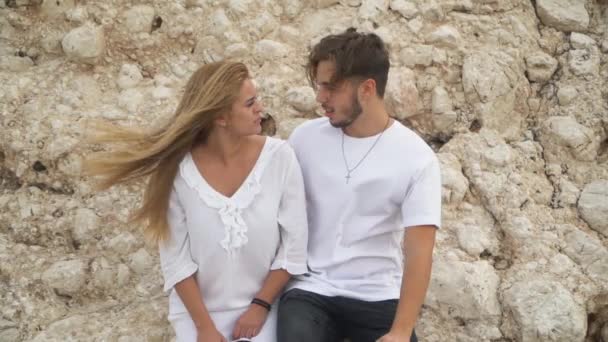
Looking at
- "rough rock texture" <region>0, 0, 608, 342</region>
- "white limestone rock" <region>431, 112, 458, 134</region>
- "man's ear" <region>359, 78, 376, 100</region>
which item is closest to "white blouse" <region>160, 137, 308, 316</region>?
"man's ear" <region>359, 78, 376, 100</region>

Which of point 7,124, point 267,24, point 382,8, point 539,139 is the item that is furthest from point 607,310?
point 7,124

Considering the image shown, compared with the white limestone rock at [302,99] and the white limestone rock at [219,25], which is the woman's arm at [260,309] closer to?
the white limestone rock at [302,99]

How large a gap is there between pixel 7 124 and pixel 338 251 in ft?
7.03

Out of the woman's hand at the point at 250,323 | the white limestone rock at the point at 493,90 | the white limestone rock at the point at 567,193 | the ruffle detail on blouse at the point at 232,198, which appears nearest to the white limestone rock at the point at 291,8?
the white limestone rock at the point at 493,90


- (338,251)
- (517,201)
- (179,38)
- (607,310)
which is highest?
(179,38)

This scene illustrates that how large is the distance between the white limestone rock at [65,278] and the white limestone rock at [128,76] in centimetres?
117

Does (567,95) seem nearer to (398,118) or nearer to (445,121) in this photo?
(445,121)

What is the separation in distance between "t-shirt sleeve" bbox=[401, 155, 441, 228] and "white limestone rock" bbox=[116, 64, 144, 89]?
2.01m

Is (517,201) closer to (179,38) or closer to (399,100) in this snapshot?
(399,100)

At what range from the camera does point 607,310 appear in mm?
A: 3492

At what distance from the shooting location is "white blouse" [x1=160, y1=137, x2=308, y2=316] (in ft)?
9.39

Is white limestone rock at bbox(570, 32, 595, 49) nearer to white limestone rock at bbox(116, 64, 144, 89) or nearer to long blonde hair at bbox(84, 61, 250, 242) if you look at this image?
long blonde hair at bbox(84, 61, 250, 242)

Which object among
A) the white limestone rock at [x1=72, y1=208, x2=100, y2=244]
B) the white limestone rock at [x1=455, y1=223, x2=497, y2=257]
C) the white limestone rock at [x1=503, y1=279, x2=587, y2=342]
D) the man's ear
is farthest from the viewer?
the white limestone rock at [x1=72, y1=208, x2=100, y2=244]

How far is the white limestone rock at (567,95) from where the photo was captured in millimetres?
3988
